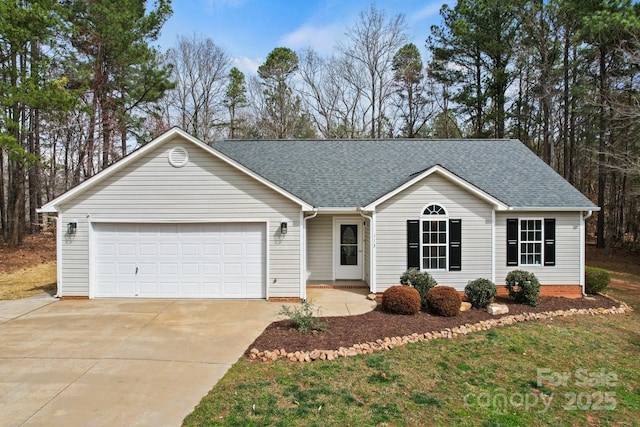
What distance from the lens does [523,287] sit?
409 inches

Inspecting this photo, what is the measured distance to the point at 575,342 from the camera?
7.73 m

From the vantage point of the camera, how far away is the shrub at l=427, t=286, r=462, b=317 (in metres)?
9.09

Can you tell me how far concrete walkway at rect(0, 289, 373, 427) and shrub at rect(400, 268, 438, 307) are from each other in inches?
50.5

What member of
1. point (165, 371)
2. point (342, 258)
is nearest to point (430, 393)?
point (165, 371)

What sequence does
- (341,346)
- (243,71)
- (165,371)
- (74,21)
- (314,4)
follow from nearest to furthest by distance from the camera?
(165,371), (341,346), (74,21), (314,4), (243,71)

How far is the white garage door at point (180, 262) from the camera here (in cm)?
1070

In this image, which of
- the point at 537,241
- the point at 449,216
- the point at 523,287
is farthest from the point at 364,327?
the point at 537,241

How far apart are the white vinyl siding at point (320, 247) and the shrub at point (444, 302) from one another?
163 inches

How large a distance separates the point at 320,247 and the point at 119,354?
7.11 meters

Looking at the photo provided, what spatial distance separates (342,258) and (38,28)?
1742 cm

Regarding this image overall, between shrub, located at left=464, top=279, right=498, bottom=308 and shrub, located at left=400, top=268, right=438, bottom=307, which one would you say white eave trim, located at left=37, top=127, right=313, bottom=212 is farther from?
shrub, located at left=464, top=279, right=498, bottom=308

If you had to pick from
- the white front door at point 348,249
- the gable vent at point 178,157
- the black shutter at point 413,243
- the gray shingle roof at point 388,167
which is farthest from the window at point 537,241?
the gable vent at point 178,157

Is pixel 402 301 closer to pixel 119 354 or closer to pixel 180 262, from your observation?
pixel 119 354

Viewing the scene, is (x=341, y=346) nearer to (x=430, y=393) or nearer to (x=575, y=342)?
A: (x=430, y=393)
